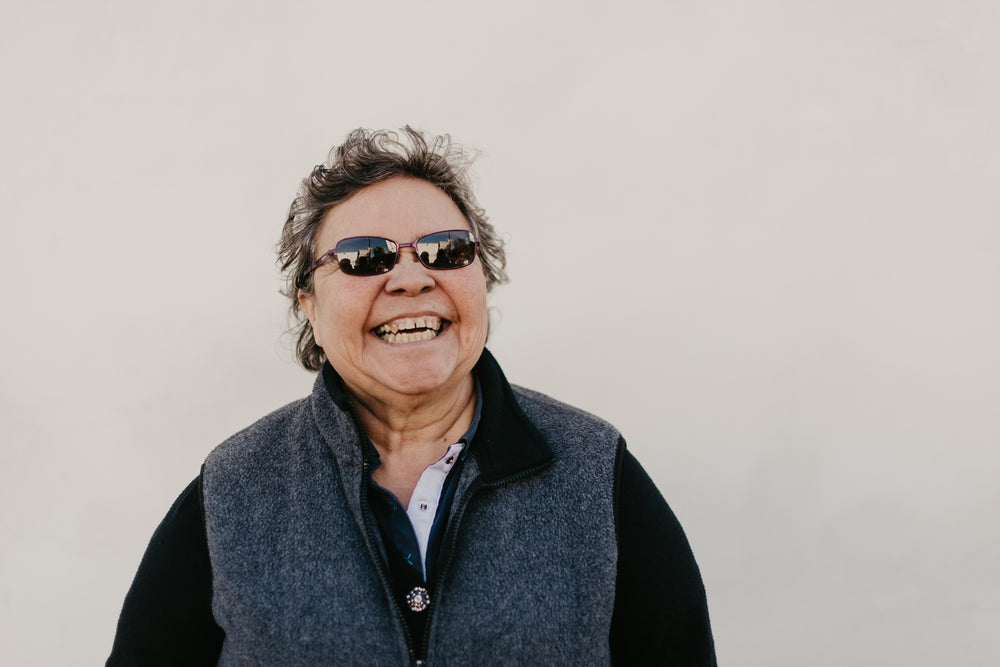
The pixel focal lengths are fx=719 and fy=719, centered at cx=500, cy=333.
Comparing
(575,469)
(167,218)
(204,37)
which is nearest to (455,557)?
(575,469)

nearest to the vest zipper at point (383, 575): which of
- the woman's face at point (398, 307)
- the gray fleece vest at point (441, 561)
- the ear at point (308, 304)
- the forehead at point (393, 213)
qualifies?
the gray fleece vest at point (441, 561)

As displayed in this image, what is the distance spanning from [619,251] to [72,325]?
78.2 inches

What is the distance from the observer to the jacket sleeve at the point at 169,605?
179cm

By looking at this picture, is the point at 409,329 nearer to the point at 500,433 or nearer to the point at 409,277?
the point at 409,277

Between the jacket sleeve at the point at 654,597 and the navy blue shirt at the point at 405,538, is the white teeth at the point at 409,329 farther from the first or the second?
the jacket sleeve at the point at 654,597

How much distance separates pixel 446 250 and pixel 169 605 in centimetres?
112

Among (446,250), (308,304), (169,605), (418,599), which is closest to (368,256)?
(446,250)

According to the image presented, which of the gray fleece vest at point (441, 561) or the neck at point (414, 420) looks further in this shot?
the neck at point (414, 420)

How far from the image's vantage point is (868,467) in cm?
260

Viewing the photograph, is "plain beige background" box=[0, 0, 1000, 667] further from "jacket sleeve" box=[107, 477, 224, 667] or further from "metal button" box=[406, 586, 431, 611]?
"metal button" box=[406, 586, 431, 611]

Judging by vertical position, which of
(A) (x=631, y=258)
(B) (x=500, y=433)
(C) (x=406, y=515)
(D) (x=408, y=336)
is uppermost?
(A) (x=631, y=258)

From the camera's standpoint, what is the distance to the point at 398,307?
1801 millimetres

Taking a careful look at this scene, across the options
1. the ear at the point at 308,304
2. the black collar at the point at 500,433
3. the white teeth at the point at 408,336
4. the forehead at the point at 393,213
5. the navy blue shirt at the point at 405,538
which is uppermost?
the forehead at the point at 393,213

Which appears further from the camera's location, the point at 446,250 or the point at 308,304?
the point at 308,304
